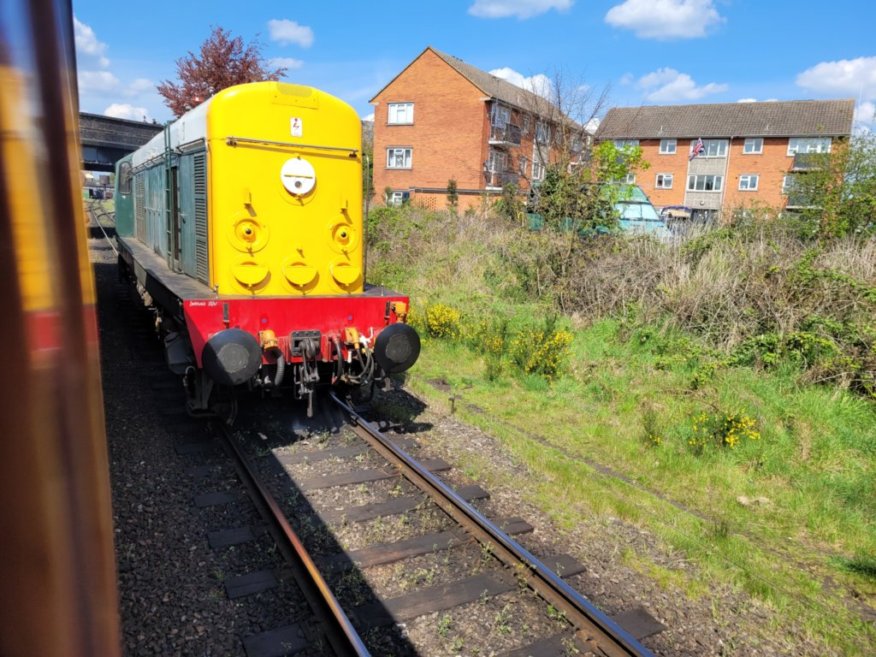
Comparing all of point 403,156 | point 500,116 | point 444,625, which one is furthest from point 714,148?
point 444,625

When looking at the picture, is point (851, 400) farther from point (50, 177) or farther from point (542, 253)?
point (50, 177)

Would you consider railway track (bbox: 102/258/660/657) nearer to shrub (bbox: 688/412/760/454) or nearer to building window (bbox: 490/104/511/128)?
shrub (bbox: 688/412/760/454)

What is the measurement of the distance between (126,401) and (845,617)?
702 cm

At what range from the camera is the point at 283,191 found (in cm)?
621

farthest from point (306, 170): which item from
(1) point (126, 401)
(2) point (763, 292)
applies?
(2) point (763, 292)

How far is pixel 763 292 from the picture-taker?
873 centimetres

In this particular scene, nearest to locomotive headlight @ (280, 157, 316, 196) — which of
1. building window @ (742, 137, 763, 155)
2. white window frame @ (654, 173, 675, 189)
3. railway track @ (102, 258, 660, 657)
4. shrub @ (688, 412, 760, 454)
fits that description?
railway track @ (102, 258, 660, 657)

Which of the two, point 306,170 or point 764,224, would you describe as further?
point 764,224

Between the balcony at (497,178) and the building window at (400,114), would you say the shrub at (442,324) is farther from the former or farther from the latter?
the building window at (400,114)

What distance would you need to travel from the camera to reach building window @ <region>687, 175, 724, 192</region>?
4972cm

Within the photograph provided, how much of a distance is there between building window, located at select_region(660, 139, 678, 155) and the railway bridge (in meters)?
40.0

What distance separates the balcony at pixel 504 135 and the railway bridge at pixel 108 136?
20213mm

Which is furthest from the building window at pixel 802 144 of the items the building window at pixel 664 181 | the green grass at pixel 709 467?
the green grass at pixel 709 467

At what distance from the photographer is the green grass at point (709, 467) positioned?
4.46m
